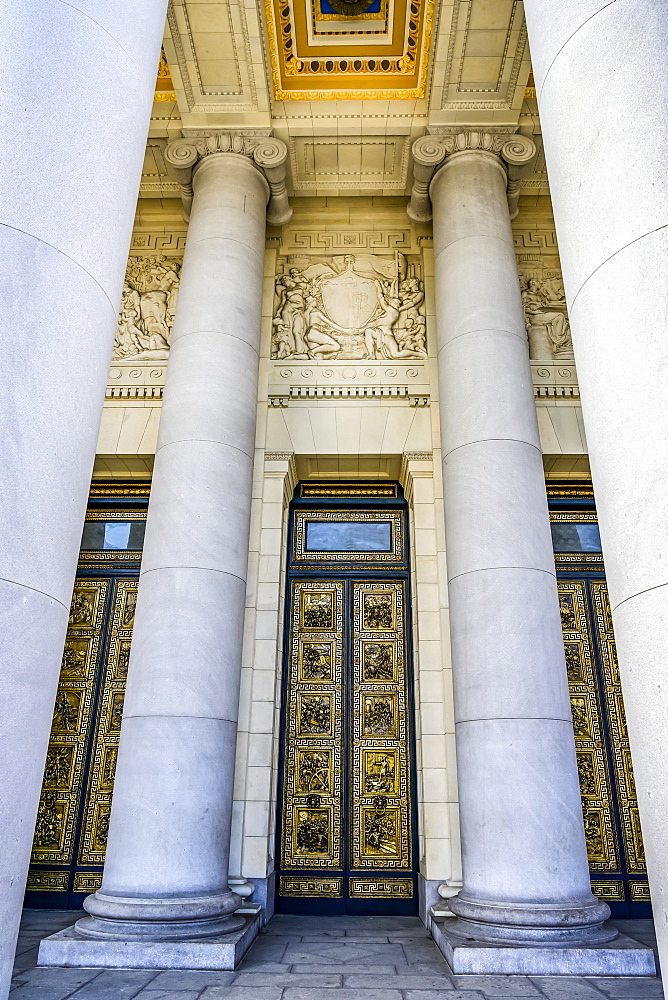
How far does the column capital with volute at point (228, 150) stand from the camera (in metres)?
9.60

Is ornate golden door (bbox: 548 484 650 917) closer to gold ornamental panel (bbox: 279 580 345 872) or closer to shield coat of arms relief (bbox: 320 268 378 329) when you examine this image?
gold ornamental panel (bbox: 279 580 345 872)

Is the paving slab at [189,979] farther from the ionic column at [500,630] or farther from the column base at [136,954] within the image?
the ionic column at [500,630]

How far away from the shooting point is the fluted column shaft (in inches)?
242

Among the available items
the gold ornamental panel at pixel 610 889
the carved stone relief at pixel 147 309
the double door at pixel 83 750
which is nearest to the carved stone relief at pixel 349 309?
the carved stone relief at pixel 147 309

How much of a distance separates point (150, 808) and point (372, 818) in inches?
132

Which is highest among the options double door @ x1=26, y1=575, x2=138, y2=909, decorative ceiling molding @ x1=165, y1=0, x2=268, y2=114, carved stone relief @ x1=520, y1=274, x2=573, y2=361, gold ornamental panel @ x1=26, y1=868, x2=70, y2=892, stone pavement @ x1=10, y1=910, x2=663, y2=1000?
decorative ceiling molding @ x1=165, y1=0, x2=268, y2=114

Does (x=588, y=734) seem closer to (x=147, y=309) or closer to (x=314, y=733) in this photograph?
(x=314, y=733)

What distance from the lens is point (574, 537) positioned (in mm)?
9852

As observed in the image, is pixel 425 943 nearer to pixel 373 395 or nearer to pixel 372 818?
pixel 372 818

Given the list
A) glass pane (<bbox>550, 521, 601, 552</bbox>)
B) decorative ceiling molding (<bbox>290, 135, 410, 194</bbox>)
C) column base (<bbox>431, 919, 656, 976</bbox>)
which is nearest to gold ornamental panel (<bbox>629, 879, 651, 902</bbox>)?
column base (<bbox>431, 919, 656, 976</bbox>)

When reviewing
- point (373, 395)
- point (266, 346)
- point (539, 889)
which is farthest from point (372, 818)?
point (266, 346)

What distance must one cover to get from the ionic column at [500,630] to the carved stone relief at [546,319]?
1.53 m

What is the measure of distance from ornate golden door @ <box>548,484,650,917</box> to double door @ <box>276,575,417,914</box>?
2119 millimetres

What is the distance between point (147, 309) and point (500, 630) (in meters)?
6.88
